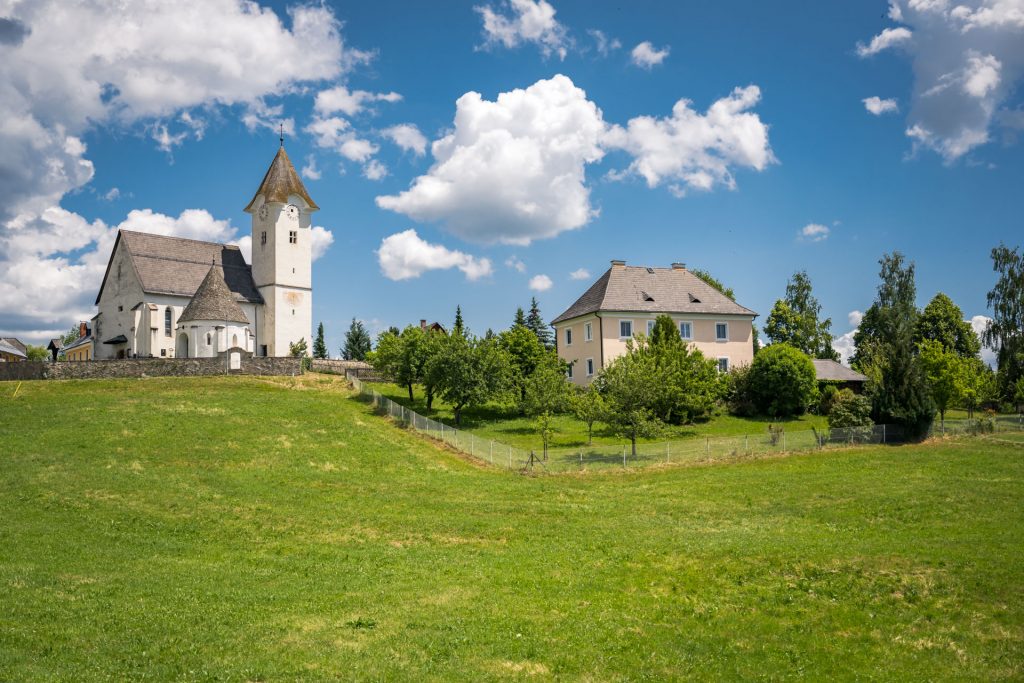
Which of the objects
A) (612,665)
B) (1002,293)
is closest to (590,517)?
(612,665)

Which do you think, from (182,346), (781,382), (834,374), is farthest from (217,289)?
(834,374)

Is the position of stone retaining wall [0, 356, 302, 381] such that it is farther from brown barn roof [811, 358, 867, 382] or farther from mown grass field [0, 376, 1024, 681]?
brown barn roof [811, 358, 867, 382]

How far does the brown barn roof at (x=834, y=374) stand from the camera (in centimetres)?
5680

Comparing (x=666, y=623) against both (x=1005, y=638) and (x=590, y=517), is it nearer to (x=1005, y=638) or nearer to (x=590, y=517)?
(x=1005, y=638)

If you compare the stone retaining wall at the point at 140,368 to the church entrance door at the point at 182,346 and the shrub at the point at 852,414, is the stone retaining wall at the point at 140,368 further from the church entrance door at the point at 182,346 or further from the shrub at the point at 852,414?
the shrub at the point at 852,414

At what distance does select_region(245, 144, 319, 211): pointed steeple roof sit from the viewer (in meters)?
62.8

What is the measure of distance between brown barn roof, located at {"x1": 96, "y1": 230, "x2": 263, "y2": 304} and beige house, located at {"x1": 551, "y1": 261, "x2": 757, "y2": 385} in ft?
93.3

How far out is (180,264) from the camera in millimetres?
60031

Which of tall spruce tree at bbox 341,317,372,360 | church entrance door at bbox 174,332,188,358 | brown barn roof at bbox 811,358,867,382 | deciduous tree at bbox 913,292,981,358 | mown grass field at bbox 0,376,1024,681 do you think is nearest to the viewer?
mown grass field at bbox 0,376,1024,681

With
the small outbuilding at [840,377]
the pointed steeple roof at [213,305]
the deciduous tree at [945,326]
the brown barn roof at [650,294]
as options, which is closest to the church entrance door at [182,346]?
the pointed steeple roof at [213,305]

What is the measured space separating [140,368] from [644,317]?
117 ft

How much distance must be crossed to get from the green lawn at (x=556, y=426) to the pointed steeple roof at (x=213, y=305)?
1201 centimetres

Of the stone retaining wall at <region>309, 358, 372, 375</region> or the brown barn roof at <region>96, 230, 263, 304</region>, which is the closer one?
the stone retaining wall at <region>309, 358, 372, 375</region>

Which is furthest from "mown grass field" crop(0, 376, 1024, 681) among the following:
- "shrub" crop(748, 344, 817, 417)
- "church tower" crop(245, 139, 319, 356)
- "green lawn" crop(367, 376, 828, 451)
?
"church tower" crop(245, 139, 319, 356)
